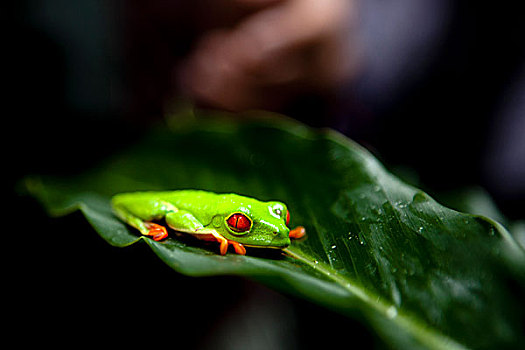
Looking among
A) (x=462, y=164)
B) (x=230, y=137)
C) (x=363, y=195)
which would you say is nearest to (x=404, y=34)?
(x=462, y=164)

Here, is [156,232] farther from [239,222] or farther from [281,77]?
[281,77]

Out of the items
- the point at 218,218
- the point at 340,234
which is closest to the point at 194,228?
the point at 218,218

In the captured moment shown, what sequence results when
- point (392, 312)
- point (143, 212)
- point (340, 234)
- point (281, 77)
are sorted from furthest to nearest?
1. point (281, 77)
2. point (143, 212)
3. point (340, 234)
4. point (392, 312)

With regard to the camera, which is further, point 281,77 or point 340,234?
point 281,77

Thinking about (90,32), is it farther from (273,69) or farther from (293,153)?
(293,153)

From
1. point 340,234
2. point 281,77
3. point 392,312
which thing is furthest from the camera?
point 281,77

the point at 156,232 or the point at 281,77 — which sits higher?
the point at 281,77

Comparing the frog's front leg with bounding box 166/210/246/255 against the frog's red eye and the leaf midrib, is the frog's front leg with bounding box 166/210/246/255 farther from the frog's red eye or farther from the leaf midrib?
the leaf midrib
